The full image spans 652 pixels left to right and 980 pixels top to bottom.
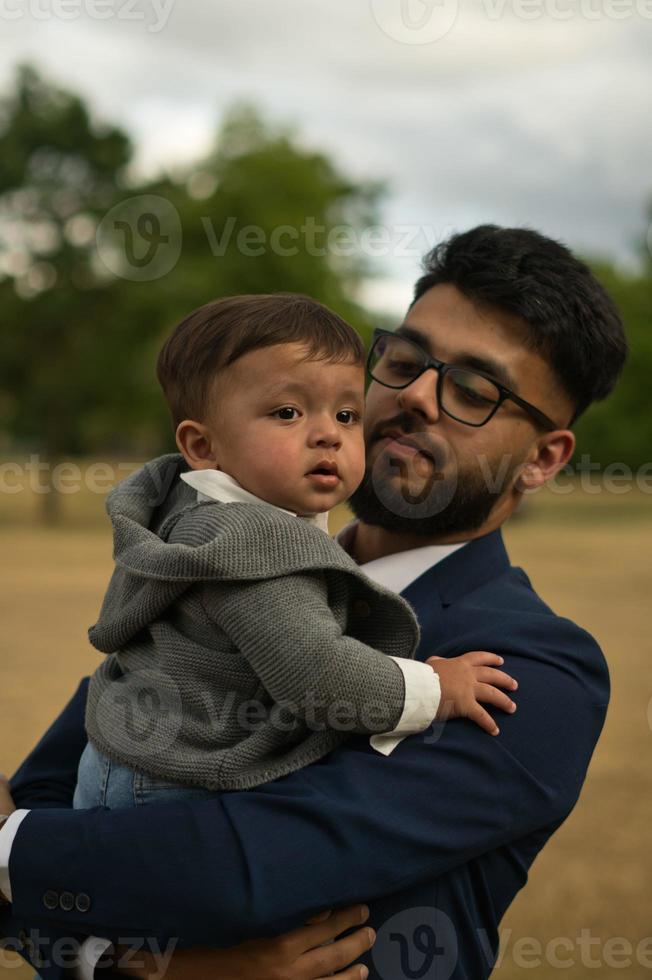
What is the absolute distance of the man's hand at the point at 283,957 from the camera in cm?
221

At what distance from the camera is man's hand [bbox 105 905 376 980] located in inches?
87.0

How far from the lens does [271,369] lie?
2.40 meters

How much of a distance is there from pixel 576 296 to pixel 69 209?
32.5m

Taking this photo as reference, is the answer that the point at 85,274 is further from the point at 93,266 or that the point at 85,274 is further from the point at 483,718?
the point at 483,718

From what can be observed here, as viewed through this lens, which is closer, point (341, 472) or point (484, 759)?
point (484, 759)

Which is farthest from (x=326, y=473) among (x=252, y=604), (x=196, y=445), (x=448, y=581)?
(x=448, y=581)

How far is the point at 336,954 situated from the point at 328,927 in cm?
6

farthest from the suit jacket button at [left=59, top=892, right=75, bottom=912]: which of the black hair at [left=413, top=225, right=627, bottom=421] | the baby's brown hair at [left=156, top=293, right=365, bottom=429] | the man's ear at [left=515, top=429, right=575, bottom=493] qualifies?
the black hair at [left=413, top=225, right=627, bottom=421]

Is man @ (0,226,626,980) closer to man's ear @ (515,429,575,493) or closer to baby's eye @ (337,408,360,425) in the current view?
man's ear @ (515,429,575,493)

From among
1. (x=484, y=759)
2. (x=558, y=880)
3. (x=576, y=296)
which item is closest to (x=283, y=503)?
(x=484, y=759)

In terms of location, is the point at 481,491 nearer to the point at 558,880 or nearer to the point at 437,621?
the point at 437,621

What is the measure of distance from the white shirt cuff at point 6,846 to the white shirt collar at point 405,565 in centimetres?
105

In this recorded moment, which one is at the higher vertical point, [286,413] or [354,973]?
[286,413]

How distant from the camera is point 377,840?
217 cm
